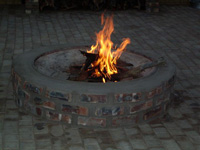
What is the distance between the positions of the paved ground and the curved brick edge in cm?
13

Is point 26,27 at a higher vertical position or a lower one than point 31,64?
lower

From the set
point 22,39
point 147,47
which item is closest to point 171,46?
point 147,47

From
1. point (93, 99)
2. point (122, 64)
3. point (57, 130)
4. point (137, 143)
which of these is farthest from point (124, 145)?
point (122, 64)

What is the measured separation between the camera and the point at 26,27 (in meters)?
9.60

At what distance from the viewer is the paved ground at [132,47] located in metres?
4.39

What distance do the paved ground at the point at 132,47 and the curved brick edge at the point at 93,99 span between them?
0.43 ft

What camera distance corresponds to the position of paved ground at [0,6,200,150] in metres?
4.39

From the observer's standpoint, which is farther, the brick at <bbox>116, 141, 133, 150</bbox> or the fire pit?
the fire pit

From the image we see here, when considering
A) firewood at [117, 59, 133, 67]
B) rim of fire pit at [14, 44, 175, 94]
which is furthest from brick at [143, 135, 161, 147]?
firewood at [117, 59, 133, 67]

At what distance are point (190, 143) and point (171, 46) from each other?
4.28 metres

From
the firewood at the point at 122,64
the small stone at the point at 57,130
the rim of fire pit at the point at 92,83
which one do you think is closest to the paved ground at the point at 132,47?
the small stone at the point at 57,130

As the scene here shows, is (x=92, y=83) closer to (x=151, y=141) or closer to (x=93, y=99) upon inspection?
(x=93, y=99)

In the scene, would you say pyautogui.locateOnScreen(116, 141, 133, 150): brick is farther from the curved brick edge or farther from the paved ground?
the curved brick edge

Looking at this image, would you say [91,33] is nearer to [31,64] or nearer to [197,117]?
[31,64]
